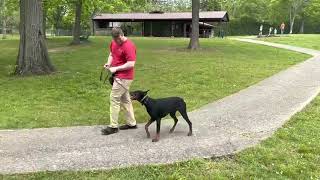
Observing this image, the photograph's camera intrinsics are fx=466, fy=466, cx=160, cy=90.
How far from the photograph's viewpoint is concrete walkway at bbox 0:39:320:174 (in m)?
6.58

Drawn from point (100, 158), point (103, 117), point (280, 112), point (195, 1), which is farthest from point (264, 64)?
point (100, 158)

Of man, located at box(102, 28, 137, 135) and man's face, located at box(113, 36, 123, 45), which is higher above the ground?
man's face, located at box(113, 36, 123, 45)

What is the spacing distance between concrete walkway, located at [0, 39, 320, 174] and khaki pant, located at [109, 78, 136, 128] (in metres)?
0.29

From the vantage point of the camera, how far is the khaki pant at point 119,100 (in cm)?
795

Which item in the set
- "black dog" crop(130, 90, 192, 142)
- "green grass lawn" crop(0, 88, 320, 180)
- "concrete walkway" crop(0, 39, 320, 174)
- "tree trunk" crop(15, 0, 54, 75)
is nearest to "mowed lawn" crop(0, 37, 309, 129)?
"tree trunk" crop(15, 0, 54, 75)

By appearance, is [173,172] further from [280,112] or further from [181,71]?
[181,71]

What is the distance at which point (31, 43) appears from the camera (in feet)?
50.8

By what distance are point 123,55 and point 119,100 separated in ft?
2.68

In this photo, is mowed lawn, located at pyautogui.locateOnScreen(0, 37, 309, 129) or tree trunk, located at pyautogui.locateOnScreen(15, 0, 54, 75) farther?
tree trunk, located at pyautogui.locateOnScreen(15, 0, 54, 75)

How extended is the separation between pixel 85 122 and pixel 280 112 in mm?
4104

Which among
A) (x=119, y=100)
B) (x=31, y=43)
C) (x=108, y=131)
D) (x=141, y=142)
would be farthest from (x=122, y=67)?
(x=31, y=43)

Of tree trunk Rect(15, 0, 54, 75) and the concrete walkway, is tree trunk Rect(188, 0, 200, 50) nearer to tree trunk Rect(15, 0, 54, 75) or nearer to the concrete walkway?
tree trunk Rect(15, 0, 54, 75)

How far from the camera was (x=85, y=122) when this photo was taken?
358 inches

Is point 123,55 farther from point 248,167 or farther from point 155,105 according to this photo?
point 248,167
